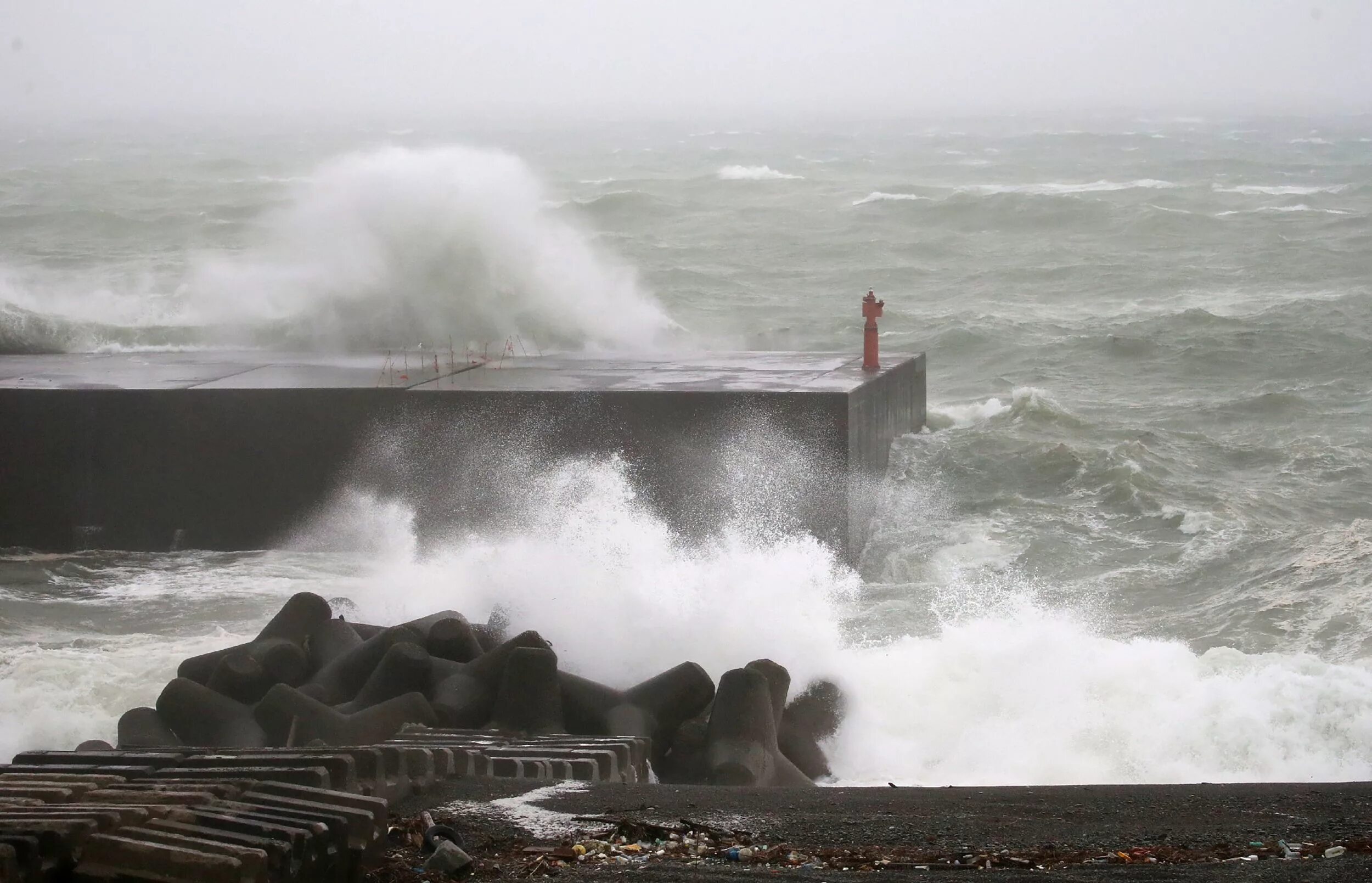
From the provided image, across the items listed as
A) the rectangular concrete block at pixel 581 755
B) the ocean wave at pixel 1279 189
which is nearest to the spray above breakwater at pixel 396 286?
the rectangular concrete block at pixel 581 755

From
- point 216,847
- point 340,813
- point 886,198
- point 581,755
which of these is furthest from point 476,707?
point 886,198

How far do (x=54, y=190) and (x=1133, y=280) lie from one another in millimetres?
35931

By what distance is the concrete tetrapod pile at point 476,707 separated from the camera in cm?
680

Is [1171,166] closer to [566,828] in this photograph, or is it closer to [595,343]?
[595,343]

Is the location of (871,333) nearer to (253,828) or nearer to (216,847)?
(253,828)

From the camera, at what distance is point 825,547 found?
11320 millimetres

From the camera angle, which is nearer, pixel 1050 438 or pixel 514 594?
pixel 514 594

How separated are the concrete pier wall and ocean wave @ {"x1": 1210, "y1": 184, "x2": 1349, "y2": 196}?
109 feet

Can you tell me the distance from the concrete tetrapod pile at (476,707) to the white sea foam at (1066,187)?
116 feet

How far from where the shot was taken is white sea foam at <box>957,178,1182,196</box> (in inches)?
1689

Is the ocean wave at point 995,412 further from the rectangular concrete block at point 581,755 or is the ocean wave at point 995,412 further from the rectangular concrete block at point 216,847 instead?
the rectangular concrete block at point 216,847

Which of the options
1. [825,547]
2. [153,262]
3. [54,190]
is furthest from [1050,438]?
[54,190]

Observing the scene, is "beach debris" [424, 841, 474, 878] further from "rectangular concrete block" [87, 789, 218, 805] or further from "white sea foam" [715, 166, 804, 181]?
"white sea foam" [715, 166, 804, 181]

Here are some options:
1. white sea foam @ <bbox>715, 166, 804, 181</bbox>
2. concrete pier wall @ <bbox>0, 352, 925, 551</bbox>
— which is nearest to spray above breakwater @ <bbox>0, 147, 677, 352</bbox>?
concrete pier wall @ <bbox>0, 352, 925, 551</bbox>
